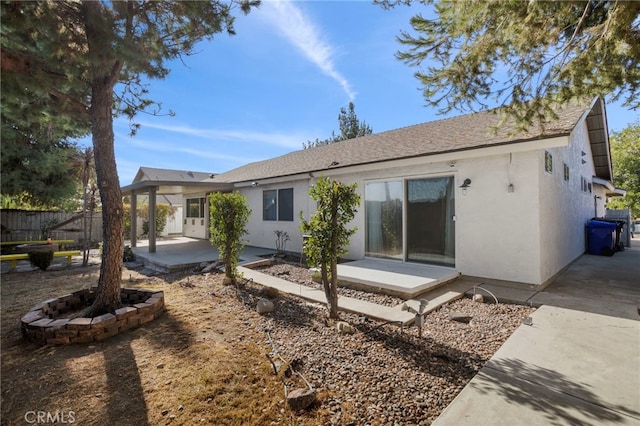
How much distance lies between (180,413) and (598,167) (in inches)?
725

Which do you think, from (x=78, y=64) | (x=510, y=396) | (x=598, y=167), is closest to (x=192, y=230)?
(x=78, y=64)

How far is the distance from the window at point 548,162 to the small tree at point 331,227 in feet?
15.8

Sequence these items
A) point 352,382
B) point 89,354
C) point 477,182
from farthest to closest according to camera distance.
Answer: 1. point 477,182
2. point 89,354
3. point 352,382

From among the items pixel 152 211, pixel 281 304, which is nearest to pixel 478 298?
pixel 281 304

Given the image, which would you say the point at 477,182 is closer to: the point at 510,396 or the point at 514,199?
the point at 514,199

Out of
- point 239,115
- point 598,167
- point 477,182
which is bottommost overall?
point 477,182

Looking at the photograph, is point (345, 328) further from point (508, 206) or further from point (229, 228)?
point (508, 206)

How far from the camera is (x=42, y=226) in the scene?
47.7 ft

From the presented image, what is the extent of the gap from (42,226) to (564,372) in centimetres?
2069

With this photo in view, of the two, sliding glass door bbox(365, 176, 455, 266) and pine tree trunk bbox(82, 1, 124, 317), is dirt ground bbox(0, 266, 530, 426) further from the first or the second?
sliding glass door bbox(365, 176, 455, 266)

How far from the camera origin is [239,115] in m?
14.1

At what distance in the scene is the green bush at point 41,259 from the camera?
905cm

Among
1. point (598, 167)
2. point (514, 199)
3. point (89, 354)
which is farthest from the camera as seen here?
point (598, 167)

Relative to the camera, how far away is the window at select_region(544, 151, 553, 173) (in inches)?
244
